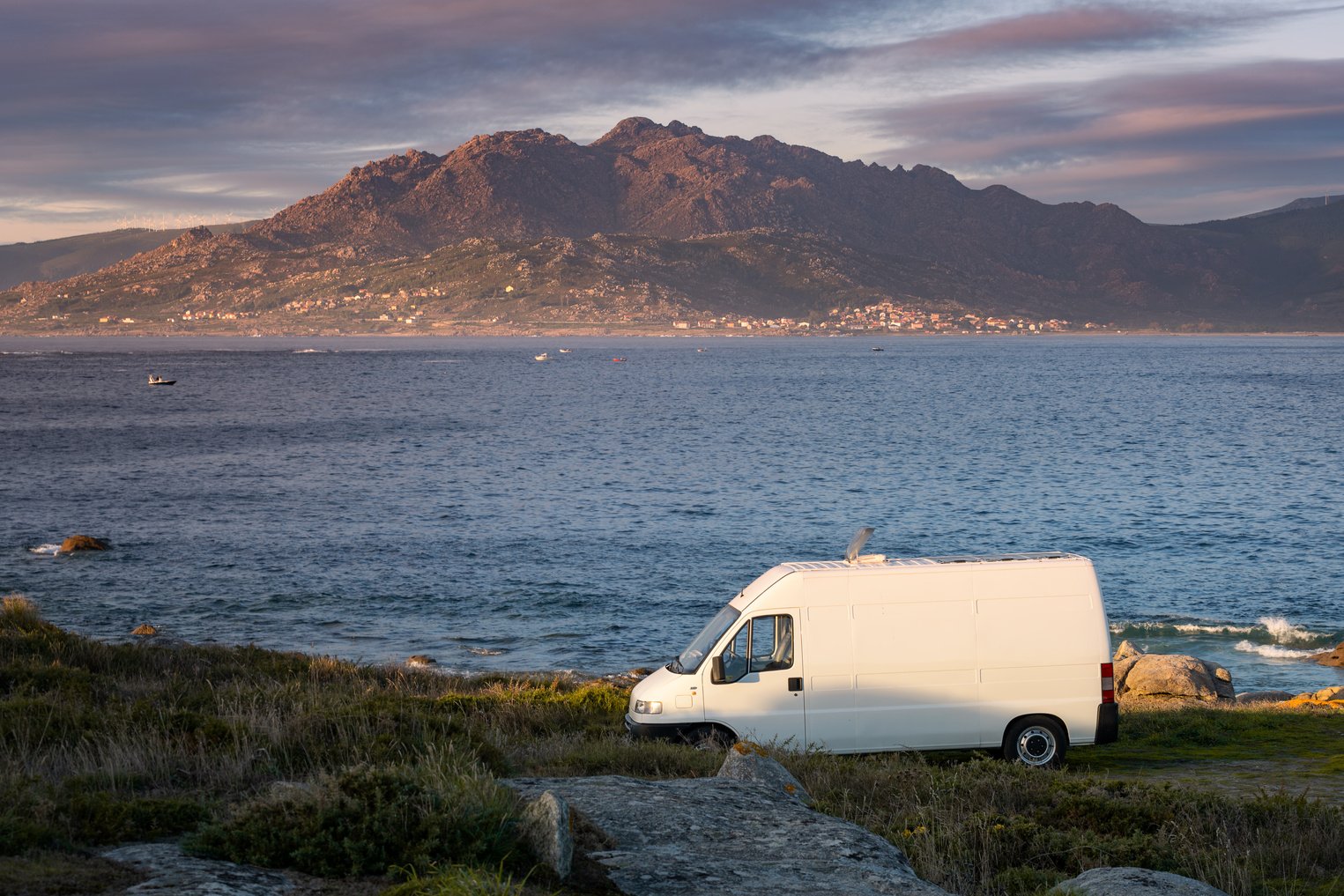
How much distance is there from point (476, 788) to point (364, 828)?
2.31ft

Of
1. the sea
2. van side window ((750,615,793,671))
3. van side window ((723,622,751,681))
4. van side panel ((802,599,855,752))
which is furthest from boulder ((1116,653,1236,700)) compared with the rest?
van side window ((723,622,751,681))

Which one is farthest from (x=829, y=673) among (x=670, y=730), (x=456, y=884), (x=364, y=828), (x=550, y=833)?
(x=456, y=884)

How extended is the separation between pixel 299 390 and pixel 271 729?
400ft

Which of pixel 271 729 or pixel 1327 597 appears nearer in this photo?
pixel 271 729

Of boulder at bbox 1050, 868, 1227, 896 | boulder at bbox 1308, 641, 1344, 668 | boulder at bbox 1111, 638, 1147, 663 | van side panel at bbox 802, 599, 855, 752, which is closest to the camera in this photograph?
boulder at bbox 1050, 868, 1227, 896

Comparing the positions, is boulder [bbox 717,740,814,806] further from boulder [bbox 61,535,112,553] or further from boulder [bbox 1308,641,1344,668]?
boulder [bbox 61,535,112,553]

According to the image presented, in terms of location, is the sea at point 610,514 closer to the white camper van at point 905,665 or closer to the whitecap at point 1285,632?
the whitecap at point 1285,632

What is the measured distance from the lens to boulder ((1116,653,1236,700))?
72.7 feet

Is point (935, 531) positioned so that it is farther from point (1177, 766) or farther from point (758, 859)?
point (758, 859)

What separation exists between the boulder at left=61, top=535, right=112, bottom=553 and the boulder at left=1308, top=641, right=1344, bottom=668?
115 ft

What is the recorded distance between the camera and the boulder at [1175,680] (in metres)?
22.2

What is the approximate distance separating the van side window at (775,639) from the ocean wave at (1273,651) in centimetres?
1886

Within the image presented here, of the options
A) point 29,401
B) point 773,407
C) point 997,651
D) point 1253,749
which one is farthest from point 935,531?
point 29,401

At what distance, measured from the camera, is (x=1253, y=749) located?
1580cm
